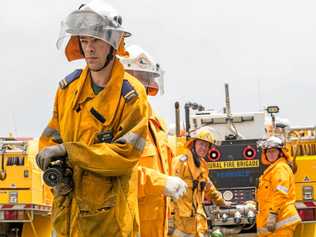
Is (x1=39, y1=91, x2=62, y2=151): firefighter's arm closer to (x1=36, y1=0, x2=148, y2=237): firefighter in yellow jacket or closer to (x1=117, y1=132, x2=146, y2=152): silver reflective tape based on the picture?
(x1=36, y1=0, x2=148, y2=237): firefighter in yellow jacket

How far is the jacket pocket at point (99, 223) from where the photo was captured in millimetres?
3408

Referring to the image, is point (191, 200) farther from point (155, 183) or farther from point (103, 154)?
point (103, 154)

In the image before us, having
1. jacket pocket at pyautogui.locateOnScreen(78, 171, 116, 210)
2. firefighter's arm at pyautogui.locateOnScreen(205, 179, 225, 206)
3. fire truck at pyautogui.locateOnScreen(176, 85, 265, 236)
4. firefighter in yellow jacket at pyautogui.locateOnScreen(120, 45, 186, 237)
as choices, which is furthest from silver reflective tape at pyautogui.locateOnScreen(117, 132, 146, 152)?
fire truck at pyautogui.locateOnScreen(176, 85, 265, 236)

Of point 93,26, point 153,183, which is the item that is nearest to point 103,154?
point 153,183

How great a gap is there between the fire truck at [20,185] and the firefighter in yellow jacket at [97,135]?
6166 mm

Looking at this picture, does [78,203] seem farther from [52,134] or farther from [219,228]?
[219,228]

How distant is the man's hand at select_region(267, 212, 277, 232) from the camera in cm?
916

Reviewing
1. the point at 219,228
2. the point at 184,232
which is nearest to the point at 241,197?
the point at 219,228

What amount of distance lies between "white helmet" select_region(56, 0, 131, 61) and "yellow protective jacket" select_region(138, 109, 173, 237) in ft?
1.91

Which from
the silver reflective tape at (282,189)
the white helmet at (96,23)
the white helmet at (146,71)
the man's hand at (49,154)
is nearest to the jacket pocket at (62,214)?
the man's hand at (49,154)

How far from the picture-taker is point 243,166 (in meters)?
11.2

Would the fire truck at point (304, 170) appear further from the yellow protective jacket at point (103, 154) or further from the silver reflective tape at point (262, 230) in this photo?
the yellow protective jacket at point (103, 154)

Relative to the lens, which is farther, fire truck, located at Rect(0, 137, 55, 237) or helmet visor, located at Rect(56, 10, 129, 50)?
fire truck, located at Rect(0, 137, 55, 237)

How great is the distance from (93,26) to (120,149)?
573 millimetres
